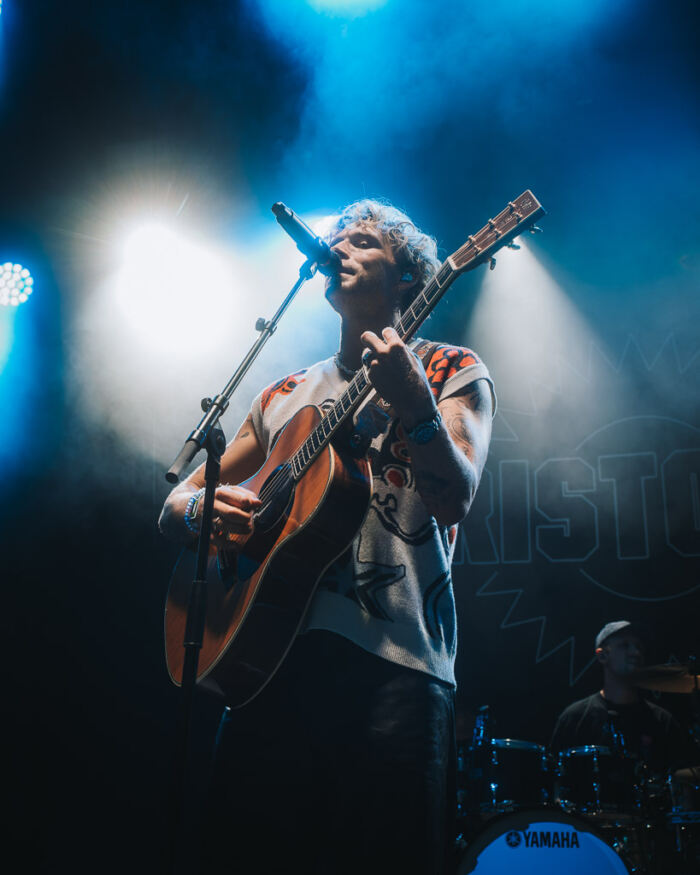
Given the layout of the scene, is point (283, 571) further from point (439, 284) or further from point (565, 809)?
point (565, 809)

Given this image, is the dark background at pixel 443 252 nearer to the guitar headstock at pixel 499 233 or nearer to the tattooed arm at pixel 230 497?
the tattooed arm at pixel 230 497

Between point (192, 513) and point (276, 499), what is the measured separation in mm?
329

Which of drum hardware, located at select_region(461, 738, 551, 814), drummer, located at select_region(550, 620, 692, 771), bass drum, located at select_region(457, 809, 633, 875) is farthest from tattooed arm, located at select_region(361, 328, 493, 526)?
drummer, located at select_region(550, 620, 692, 771)

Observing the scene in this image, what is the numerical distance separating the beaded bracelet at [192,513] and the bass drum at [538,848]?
6.79 ft

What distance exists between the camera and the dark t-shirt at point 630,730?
4457 millimetres

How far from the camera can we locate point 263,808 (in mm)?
1746

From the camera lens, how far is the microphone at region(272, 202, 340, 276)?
205 centimetres

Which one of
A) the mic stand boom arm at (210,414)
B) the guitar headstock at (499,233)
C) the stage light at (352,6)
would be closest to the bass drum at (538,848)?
the mic stand boom arm at (210,414)

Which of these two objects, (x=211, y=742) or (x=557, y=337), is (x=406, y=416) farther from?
(x=557, y=337)

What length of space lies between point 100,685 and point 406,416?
3.25 metres

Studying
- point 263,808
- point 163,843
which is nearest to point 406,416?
point 263,808

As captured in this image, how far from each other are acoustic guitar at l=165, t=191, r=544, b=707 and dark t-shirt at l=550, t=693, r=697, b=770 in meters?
3.18

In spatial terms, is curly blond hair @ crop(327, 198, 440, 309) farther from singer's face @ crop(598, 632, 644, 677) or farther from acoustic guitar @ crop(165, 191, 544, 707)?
singer's face @ crop(598, 632, 644, 677)

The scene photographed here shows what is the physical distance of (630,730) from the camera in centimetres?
473
